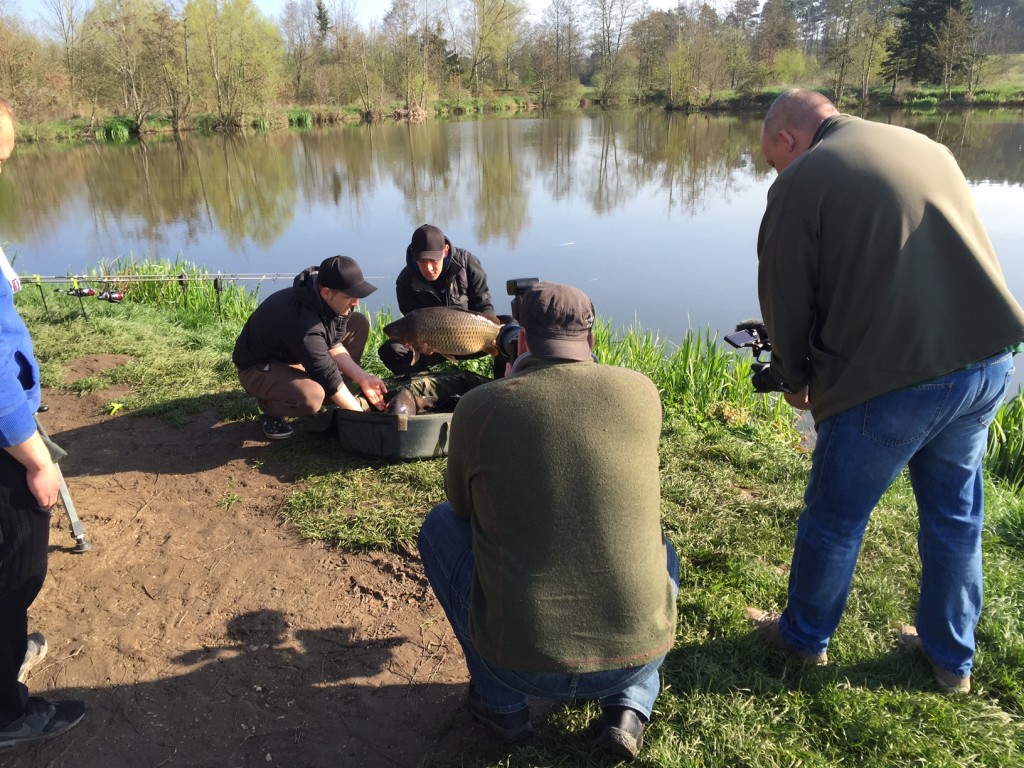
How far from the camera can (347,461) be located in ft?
12.4

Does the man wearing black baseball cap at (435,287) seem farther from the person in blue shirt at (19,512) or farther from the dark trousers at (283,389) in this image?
the person in blue shirt at (19,512)

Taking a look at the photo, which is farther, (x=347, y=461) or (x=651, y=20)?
(x=651, y=20)

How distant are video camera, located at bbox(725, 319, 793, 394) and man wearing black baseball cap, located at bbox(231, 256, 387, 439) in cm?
184

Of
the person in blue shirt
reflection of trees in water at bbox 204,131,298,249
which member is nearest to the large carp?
the person in blue shirt

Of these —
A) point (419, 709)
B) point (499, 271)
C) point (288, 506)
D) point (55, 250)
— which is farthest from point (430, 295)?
point (55, 250)

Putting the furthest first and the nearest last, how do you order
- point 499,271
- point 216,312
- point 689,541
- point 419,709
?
point 499,271 < point 216,312 < point 689,541 < point 419,709

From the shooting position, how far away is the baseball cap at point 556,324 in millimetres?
1617

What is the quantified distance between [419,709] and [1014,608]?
6.86 ft

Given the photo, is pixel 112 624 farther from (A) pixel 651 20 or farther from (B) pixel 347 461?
(A) pixel 651 20

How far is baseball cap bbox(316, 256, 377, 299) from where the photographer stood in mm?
3457

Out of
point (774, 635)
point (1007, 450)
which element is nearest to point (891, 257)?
point (774, 635)

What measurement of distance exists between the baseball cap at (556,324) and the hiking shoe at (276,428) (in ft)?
8.81

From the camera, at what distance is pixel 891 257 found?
5.82ft

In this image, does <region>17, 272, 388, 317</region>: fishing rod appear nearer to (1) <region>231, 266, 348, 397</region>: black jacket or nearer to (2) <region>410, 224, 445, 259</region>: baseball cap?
(2) <region>410, 224, 445, 259</region>: baseball cap
